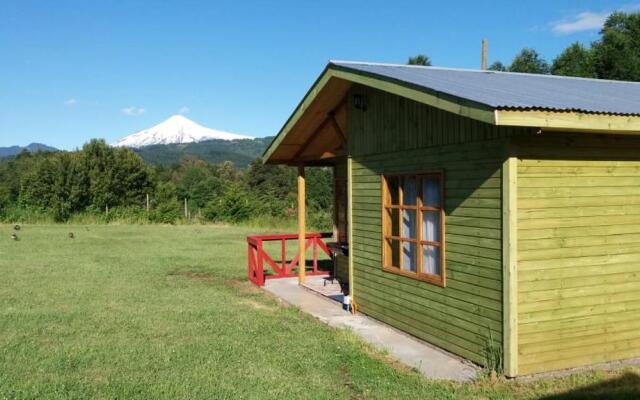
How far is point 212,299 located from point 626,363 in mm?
6320

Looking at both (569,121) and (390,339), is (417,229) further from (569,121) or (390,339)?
(569,121)

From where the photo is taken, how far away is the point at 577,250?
548 cm

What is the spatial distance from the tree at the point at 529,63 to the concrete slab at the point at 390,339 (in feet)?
110

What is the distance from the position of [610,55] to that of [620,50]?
1.83ft

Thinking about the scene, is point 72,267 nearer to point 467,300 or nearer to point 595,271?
point 467,300

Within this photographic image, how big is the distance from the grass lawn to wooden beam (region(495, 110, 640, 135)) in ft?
7.46

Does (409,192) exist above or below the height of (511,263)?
above

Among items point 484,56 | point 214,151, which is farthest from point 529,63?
point 214,151

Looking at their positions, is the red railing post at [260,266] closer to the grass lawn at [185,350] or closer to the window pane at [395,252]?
the grass lawn at [185,350]

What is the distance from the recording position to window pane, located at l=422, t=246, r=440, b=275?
254 inches

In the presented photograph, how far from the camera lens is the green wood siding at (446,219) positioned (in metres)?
5.48

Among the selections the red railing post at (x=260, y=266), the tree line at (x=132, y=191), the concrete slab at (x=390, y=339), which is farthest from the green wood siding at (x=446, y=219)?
the tree line at (x=132, y=191)

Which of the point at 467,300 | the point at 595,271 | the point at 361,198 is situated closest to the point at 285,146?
the point at 361,198

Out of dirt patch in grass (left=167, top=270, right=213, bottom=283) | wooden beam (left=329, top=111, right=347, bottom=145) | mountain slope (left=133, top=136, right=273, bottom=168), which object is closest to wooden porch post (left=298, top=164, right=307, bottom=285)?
wooden beam (left=329, top=111, right=347, bottom=145)
